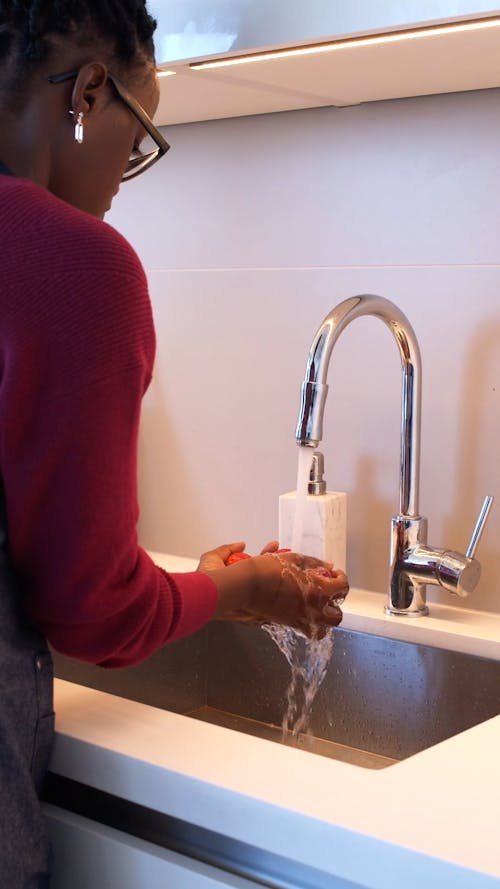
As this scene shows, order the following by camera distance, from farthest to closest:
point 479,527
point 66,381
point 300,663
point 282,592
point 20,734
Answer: point 300,663 < point 479,527 < point 282,592 < point 20,734 < point 66,381

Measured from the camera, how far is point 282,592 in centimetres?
103

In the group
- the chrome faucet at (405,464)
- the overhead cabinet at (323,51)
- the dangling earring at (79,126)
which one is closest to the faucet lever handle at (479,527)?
the chrome faucet at (405,464)

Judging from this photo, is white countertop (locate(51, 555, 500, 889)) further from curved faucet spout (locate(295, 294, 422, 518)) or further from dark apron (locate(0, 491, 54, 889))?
curved faucet spout (locate(295, 294, 422, 518))

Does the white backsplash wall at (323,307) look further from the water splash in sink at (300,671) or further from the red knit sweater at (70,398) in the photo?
the red knit sweater at (70,398)

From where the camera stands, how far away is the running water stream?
1.32 m

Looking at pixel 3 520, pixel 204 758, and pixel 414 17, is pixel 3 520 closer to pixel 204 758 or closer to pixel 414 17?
pixel 204 758

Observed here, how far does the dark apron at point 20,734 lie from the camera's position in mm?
834

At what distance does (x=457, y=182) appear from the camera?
51.4 inches

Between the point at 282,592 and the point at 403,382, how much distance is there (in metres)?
0.35

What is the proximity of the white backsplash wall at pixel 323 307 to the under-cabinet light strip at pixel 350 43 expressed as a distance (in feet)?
0.92

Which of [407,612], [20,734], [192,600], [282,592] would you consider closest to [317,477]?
[407,612]

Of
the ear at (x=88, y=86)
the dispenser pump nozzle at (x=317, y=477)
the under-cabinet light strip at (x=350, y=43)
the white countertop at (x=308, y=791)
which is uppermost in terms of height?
the under-cabinet light strip at (x=350, y=43)

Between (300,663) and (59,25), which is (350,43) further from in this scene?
(300,663)

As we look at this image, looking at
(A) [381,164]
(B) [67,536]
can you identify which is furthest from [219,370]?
(B) [67,536]
